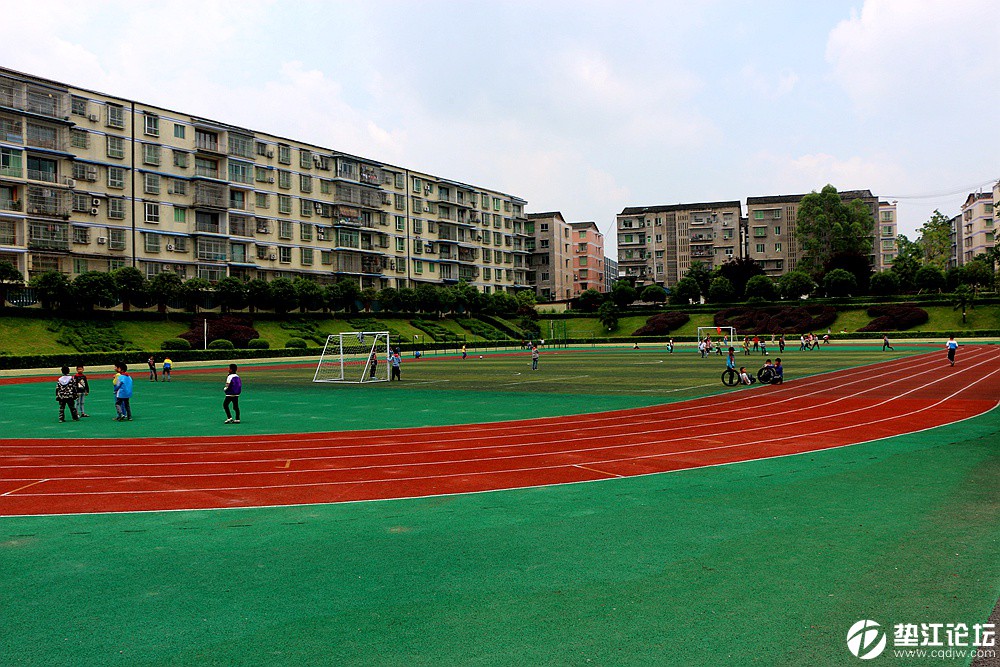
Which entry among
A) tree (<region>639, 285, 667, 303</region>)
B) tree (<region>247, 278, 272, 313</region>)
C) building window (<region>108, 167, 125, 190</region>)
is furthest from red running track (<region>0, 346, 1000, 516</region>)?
tree (<region>639, 285, 667, 303</region>)

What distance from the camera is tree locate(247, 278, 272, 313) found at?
227 feet

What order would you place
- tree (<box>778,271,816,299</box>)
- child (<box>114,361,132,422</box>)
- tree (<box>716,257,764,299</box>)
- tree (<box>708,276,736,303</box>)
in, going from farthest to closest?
1. tree (<box>716,257,764,299</box>)
2. tree (<box>708,276,736,303</box>)
3. tree (<box>778,271,816,299</box>)
4. child (<box>114,361,132,422</box>)

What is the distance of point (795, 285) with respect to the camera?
84.7 metres

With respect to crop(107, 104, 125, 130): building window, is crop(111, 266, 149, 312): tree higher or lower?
lower

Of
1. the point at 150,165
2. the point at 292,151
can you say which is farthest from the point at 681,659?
the point at 292,151

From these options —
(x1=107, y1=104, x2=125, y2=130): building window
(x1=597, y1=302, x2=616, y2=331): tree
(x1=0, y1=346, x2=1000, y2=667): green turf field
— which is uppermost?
(x1=107, y1=104, x2=125, y2=130): building window

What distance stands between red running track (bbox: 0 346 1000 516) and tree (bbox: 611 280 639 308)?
7463 cm

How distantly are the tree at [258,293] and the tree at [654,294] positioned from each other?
161ft

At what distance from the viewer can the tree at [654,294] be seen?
95812 millimetres

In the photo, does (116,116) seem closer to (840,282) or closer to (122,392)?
(122,392)

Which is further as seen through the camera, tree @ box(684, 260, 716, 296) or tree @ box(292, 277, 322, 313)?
tree @ box(684, 260, 716, 296)

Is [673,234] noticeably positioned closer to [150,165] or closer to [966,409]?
[150,165]

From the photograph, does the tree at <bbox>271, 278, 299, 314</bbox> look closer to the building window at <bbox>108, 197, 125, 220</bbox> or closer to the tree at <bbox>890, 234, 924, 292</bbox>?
the building window at <bbox>108, 197, 125, 220</bbox>

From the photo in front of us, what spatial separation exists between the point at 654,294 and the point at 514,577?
91.7 meters
